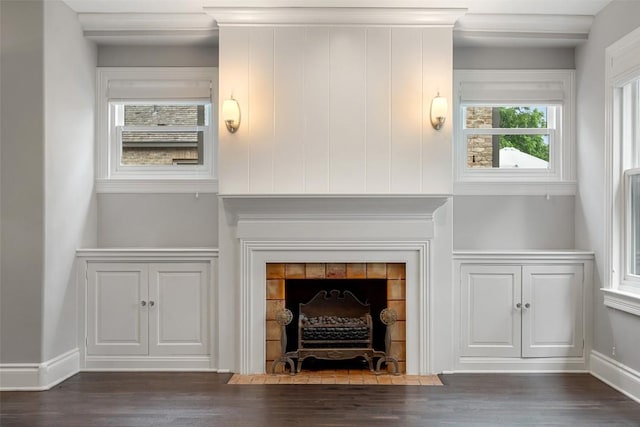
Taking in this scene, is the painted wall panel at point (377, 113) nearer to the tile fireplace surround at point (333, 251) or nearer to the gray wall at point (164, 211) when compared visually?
the tile fireplace surround at point (333, 251)

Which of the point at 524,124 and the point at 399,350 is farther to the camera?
the point at 524,124

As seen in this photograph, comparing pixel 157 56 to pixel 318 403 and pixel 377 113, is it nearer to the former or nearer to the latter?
pixel 377 113

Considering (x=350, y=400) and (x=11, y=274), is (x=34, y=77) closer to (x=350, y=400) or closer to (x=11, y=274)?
(x=11, y=274)

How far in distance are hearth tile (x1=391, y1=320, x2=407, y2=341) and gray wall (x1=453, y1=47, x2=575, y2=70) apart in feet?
6.97

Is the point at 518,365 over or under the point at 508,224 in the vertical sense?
under

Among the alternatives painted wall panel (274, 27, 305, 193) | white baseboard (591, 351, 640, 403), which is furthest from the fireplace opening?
white baseboard (591, 351, 640, 403)

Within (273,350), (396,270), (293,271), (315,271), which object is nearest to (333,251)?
(315,271)

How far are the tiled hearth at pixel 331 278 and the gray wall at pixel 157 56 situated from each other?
1.81 metres

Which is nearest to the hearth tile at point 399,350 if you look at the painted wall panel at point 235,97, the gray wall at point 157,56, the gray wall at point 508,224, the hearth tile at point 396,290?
the hearth tile at point 396,290

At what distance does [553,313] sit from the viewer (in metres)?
3.96

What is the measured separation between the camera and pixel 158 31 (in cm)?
411

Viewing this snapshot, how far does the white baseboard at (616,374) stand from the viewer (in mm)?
3383

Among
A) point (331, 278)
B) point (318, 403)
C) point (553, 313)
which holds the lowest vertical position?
point (318, 403)

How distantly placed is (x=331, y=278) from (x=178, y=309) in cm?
117
